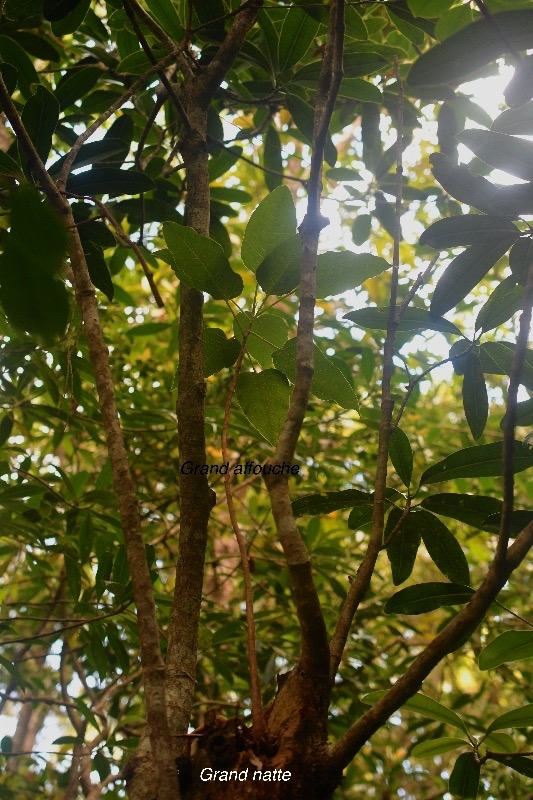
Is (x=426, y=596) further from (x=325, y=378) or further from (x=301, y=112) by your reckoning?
(x=301, y=112)

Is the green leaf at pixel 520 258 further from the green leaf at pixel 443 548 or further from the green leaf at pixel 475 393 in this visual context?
the green leaf at pixel 443 548

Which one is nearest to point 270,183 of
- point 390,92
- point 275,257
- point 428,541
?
point 390,92

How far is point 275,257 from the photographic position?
0.77 m

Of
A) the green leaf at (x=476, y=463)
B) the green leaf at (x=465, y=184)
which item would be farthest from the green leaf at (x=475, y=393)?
the green leaf at (x=465, y=184)

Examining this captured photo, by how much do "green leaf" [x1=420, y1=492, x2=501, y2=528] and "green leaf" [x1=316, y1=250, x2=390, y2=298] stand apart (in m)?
0.28

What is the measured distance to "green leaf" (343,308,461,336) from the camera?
0.91 metres

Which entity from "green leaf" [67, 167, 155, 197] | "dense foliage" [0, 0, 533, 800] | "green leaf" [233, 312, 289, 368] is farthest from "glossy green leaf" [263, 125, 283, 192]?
"green leaf" [233, 312, 289, 368]

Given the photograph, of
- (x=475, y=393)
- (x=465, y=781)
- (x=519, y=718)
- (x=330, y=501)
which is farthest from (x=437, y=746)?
(x=475, y=393)

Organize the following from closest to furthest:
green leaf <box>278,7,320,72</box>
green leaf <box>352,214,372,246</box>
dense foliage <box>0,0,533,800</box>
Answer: dense foliage <box>0,0,533,800</box>, green leaf <box>278,7,320,72</box>, green leaf <box>352,214,372,246</box>

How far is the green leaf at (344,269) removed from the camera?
2.54ft

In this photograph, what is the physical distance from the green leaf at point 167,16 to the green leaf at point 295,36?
175mm

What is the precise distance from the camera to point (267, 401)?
32.8 inches

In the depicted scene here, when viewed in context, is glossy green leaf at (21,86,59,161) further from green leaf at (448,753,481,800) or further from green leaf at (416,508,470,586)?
green leaf at (448,753,481,800)

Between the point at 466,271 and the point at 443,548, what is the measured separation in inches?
13.9
